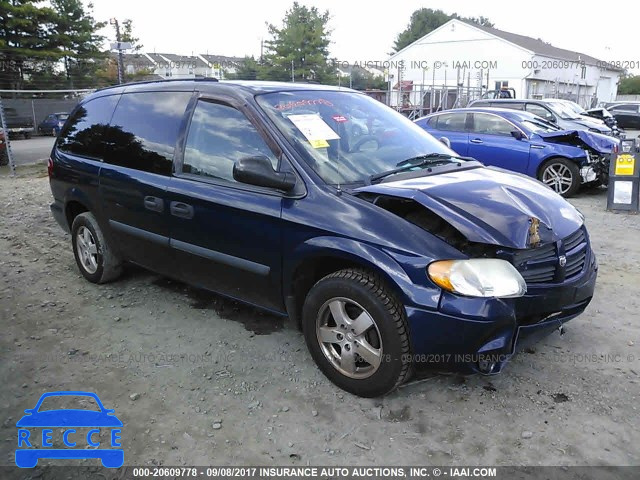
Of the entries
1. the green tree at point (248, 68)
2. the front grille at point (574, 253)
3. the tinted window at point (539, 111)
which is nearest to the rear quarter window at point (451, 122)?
the tinted window at point (539, 111)

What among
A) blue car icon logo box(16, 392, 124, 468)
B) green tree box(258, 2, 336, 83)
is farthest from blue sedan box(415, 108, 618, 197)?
green tree box(258, 2, 336, 83)

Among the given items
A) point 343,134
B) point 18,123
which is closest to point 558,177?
point 343,134

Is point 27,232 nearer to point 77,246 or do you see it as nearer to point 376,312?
point 77,246

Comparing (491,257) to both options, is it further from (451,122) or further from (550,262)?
(451,122)

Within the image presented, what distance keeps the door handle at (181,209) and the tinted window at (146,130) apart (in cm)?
27

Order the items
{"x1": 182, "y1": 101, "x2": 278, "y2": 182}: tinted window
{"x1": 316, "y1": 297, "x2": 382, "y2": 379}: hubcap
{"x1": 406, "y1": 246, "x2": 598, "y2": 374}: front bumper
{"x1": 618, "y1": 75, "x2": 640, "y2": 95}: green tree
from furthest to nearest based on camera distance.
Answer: {"x1": 618, "y1": 75, "x2": 640, "y2": 95}: green tree → {"x1": 182, "y1": 101, "x2": 278, "y2": 182}: tinted window → {"x1": 316, "y1": 297, "x2": 382, "y2": 379}: hubcap → {"x1": 406, "y1": 246, "x2": 598, "y2": 374}: front bumper

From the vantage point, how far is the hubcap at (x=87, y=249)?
4.81 m

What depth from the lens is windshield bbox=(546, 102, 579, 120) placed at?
12266 millimetres

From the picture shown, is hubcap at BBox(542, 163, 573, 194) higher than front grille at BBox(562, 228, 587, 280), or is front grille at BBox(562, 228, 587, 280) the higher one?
front grille at BBox(562, 228, 587, 280)

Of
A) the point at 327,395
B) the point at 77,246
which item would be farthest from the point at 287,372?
the point at 77,246

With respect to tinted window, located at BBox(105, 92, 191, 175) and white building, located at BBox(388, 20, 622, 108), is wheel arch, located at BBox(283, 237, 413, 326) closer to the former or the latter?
tinted window, located at BBox(105, 92, 191, 175)

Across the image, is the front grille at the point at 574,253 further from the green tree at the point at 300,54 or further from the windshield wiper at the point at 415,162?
the green tree at the point at 300,54

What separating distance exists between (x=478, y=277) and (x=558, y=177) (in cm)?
736

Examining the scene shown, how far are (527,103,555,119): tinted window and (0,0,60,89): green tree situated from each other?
31.4m
